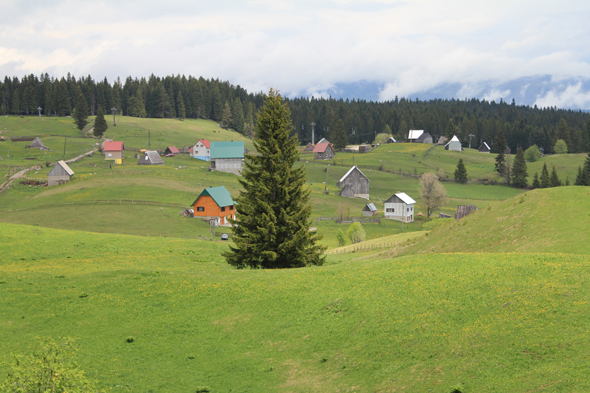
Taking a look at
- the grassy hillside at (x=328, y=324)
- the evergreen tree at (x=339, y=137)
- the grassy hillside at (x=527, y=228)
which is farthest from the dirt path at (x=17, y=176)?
the evergreen tree at (x=339, y=137)

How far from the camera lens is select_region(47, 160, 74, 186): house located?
101 meters

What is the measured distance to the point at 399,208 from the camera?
99.5 m

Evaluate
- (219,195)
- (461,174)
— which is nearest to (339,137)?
(461,174)

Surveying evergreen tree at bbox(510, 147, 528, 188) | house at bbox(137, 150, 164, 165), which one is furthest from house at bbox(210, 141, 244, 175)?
→ evergreen tree at bbox(510, 147, 528, 188)

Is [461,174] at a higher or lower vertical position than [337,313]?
higher

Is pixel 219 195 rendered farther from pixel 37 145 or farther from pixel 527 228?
pixel 37 145

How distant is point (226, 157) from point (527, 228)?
376 ft

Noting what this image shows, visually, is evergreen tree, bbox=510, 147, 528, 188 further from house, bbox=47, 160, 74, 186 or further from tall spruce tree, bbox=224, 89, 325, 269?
house, bbox=47, 160, 74, 186

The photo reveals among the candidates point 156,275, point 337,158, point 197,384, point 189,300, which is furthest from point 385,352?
point 337,158

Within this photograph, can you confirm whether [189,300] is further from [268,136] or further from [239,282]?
[268,136]

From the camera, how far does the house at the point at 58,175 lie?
333 feet

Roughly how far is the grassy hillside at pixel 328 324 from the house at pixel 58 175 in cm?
8241

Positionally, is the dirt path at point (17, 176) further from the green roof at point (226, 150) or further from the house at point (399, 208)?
the house at point (399, 208)

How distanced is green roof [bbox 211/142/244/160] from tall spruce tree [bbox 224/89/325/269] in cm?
10275
